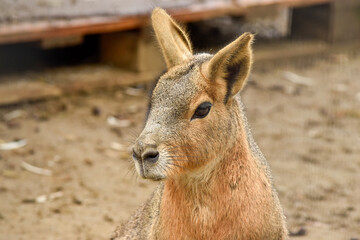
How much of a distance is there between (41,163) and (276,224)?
2514mm

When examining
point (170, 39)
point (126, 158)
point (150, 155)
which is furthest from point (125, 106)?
point (150, 155)

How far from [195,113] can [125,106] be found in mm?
3423

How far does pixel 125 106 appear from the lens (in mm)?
6055

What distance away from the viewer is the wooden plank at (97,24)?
5539mm

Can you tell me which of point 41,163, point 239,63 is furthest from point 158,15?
point 41,163

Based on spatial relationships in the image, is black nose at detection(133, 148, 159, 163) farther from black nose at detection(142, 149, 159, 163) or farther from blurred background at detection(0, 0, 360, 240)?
blurred background at detection(0, 0, 360, 240)

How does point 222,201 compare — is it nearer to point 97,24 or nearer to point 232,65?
point 232,65

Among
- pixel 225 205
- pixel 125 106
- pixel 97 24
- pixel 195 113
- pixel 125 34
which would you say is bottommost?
pixel 125 106

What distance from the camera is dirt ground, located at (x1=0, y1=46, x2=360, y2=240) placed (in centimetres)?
433

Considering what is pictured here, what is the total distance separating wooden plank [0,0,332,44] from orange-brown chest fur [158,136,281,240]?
10.1 ft

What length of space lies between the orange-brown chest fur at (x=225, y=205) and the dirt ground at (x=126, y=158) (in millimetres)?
640

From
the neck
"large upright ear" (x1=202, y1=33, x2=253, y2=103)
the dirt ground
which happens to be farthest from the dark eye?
the dirt ground

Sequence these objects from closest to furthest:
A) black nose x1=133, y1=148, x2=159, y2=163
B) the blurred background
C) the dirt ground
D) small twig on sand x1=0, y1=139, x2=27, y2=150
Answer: black nose x1=133, y1=148, x2=159, y2=163
the dirt ground
the blurred background
small twig on sand x1=0, y1=139, x2=27, y2=150

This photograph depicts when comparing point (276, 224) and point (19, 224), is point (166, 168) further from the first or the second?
point (19, 224)
